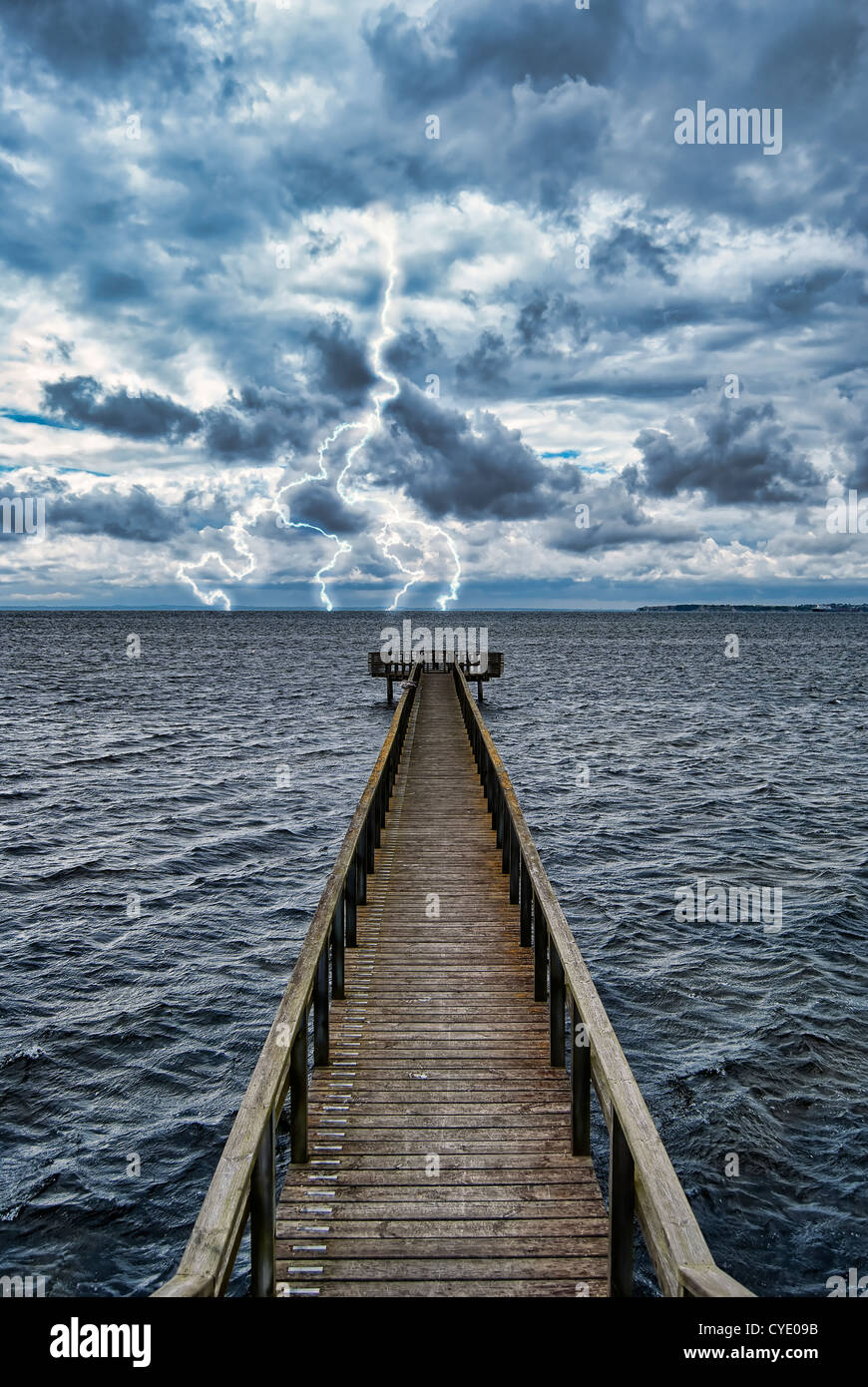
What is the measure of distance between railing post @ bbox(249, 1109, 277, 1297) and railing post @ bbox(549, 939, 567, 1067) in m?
2.51

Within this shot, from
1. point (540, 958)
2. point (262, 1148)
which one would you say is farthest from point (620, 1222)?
point (540, 958)

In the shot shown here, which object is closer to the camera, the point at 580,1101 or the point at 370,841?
the point at 580,1101

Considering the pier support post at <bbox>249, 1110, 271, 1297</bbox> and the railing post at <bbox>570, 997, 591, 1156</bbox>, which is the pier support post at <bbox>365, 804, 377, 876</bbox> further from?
the pier support post at <bbox>249, 1110, 271, 1297</bbox>

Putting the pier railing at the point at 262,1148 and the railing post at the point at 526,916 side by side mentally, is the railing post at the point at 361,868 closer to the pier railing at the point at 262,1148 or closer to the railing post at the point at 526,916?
the railing post at the point at 526,916

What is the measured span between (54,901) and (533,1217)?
483 inches

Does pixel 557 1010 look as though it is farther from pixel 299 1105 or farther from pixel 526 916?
pixel 526 916

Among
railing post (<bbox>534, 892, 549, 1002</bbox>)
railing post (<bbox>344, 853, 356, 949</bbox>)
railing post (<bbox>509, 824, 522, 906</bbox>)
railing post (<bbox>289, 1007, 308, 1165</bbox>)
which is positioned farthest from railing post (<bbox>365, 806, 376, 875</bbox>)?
railing post (<bbox>289, 1007, 308, 1165</bbox>)

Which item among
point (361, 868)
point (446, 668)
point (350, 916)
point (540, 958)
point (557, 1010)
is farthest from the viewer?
point (446, 668)

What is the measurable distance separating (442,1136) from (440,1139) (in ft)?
0.11

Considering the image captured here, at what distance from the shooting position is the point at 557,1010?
19.1 ft

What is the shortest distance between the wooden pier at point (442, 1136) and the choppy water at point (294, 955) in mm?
2322

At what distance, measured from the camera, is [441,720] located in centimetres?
2286
